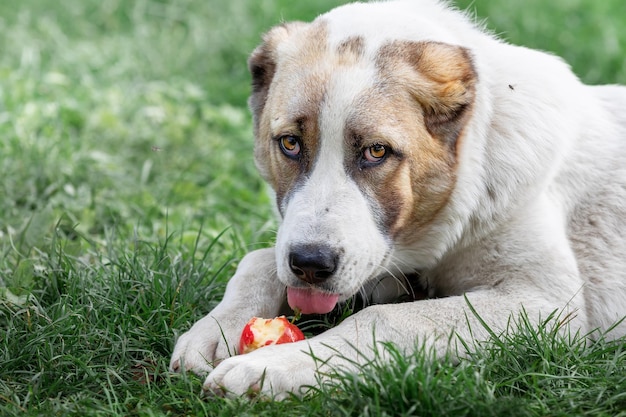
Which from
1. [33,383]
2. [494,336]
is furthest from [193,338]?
[494,336]

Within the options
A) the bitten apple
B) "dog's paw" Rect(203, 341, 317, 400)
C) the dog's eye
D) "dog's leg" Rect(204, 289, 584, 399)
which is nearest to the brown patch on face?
the dog's eye

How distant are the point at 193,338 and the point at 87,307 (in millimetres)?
563

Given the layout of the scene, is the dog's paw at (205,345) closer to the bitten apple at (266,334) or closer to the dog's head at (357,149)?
the bitten apple at (266,334)

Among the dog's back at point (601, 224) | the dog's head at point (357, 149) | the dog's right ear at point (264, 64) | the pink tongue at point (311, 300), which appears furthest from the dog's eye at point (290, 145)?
the dog's back at point (601, 224)

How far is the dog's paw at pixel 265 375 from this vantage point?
10.7 feet

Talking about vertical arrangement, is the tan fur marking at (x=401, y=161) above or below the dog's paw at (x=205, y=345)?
above

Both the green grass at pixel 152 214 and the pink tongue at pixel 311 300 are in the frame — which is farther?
the pink tongue at pixel 311 300

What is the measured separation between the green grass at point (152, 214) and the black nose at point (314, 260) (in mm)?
427

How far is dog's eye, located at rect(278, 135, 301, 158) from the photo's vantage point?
12.1 ft

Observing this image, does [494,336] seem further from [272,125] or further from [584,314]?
[272,125]

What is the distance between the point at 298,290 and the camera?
3.71m


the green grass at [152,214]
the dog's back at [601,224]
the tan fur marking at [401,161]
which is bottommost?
the green grass at [152,214]

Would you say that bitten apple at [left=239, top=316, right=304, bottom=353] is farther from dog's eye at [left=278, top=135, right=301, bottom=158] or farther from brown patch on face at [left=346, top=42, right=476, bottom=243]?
dog's eye at [left=278, top=135, right=301, bottom=158]

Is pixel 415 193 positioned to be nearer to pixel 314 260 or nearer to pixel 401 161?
pixel 401 161
